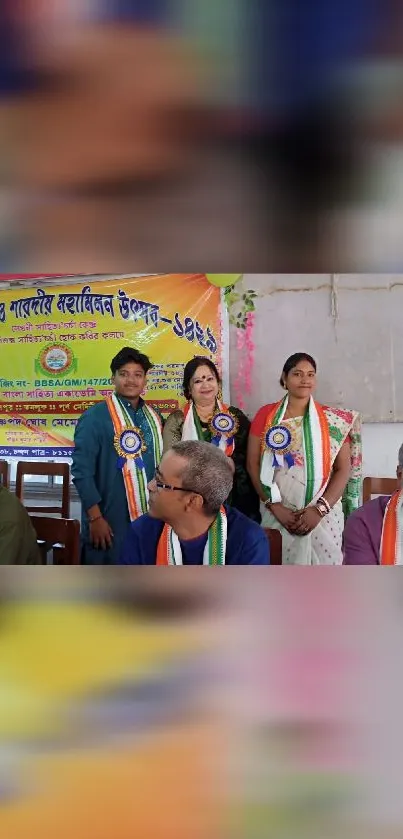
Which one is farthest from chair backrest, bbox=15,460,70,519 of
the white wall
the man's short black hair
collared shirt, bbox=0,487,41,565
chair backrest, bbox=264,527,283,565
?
collared shirt, bbox=0,487,41,565

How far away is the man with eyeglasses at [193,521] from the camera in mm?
1126

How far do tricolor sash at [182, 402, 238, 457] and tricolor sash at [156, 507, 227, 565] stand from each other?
486mm

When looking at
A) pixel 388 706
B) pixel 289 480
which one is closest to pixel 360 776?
pixel 388 706

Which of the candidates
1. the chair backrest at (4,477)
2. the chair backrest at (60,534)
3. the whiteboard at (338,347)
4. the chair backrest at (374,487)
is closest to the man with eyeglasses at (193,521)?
the chair backrest at (60,534)

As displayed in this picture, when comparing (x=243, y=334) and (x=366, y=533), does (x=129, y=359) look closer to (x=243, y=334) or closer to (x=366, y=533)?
(x=243, y=334)

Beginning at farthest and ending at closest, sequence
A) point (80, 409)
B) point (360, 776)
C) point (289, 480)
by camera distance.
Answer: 1. point (80, 409)
2. point (289, 480)
3. point (360, 776)

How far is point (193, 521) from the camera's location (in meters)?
1.19

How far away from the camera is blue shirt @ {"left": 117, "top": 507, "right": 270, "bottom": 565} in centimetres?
111

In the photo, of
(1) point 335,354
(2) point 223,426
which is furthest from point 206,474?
(1) point 335,354

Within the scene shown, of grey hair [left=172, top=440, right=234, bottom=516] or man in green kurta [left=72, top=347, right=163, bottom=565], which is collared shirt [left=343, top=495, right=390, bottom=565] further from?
man in green kurta [left=72, top=347, right=163, bottom=565]

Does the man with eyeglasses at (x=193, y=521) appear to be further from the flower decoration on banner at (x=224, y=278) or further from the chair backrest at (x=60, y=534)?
the flower decoration on banner at (x=224, y=278)

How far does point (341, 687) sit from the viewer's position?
247 millimetres
